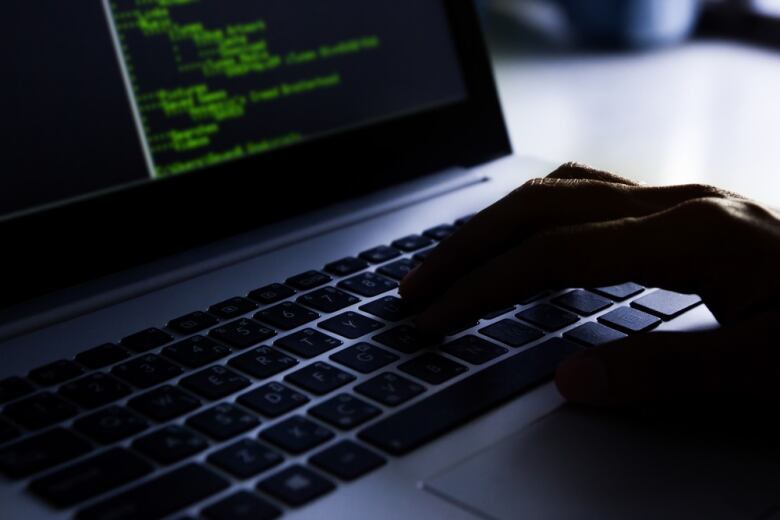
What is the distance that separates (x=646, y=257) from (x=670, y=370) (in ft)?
0.25

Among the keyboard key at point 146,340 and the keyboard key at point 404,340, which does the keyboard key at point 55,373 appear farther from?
the keyboard key at point 404,340

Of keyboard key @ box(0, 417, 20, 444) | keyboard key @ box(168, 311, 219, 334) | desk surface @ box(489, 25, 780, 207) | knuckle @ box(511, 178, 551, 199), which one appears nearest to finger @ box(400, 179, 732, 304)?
knuckle @ box(511, 178, 551, 199)

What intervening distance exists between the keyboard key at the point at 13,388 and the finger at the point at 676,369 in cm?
26

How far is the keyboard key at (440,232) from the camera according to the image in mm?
626

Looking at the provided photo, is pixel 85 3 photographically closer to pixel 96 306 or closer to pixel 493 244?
pixel 96 306

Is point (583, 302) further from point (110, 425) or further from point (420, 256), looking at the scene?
point (110, 425)

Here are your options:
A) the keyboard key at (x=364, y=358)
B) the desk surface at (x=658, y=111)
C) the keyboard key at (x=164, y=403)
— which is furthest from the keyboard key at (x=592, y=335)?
the desk surface at (x=658, y=111)

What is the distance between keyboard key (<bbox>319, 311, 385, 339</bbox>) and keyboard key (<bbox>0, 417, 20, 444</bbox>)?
0.54 ft

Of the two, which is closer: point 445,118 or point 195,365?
point 195,365

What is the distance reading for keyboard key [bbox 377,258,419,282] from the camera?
57cm

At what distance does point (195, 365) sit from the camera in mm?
469

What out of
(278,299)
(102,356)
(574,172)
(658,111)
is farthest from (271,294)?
(658,111)

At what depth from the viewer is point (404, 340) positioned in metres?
0.50

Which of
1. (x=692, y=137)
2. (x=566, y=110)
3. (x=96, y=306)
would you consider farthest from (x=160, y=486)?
(x=566, y=110)
